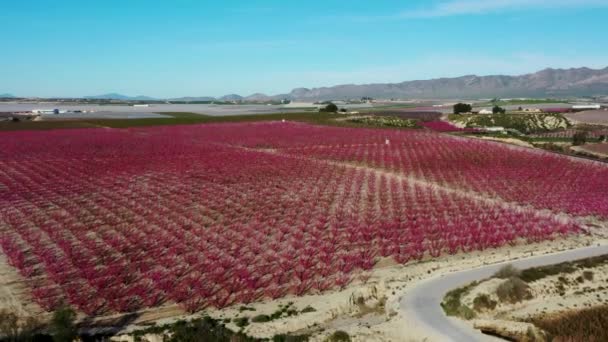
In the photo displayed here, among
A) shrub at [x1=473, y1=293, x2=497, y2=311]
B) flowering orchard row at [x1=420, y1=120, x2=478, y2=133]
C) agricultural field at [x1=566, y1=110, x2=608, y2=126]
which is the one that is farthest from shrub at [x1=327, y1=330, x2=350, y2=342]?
agricultural field at [x1=566, y1=110, x2=608, y2=126]

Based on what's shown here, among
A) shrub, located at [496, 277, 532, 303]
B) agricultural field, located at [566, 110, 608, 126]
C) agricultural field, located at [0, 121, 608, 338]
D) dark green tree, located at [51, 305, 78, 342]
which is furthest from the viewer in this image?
agricultural field, located at [566, 110, 608, 126]

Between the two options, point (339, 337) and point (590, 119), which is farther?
point (590, 119)

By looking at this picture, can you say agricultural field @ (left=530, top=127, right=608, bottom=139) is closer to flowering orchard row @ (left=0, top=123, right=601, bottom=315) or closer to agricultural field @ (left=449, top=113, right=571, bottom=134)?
agricultural field @ (left=449, top=113, right=571, bottom=134)

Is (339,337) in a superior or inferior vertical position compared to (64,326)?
inferior

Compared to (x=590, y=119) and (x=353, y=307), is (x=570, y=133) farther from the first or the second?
(x=353, y=307)

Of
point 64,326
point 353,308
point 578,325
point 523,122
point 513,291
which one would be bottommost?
point 578,325

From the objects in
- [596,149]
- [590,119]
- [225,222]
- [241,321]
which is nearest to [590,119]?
[590,119]
